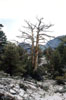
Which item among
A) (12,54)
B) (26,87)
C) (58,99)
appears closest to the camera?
(58,99)

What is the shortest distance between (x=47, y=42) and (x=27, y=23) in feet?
12.3

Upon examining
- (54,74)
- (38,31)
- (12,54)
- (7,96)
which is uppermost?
(38,31)

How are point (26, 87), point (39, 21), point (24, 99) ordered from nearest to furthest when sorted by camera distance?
point (24, 99) → point (26, 87) → point (39, 21)

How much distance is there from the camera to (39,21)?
20469 millimetres

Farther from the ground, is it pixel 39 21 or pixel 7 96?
pixel 39 21

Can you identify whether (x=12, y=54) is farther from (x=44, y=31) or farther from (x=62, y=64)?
(x=62, y=64)

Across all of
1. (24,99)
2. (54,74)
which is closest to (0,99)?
(24,99)

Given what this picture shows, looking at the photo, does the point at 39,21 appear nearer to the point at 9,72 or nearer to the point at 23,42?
the point at 23,42

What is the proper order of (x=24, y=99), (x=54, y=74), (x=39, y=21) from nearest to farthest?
(x=24, y=99) < (x=39, y=21) < (x=54, y=74)

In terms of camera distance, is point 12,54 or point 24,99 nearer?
point 24,99

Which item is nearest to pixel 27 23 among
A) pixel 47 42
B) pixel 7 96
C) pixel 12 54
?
pixel 47 42

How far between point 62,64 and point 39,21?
7369 mm

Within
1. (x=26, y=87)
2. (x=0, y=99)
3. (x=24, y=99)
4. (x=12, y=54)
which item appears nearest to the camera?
(x=0, y=99)

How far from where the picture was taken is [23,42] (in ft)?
68.1
